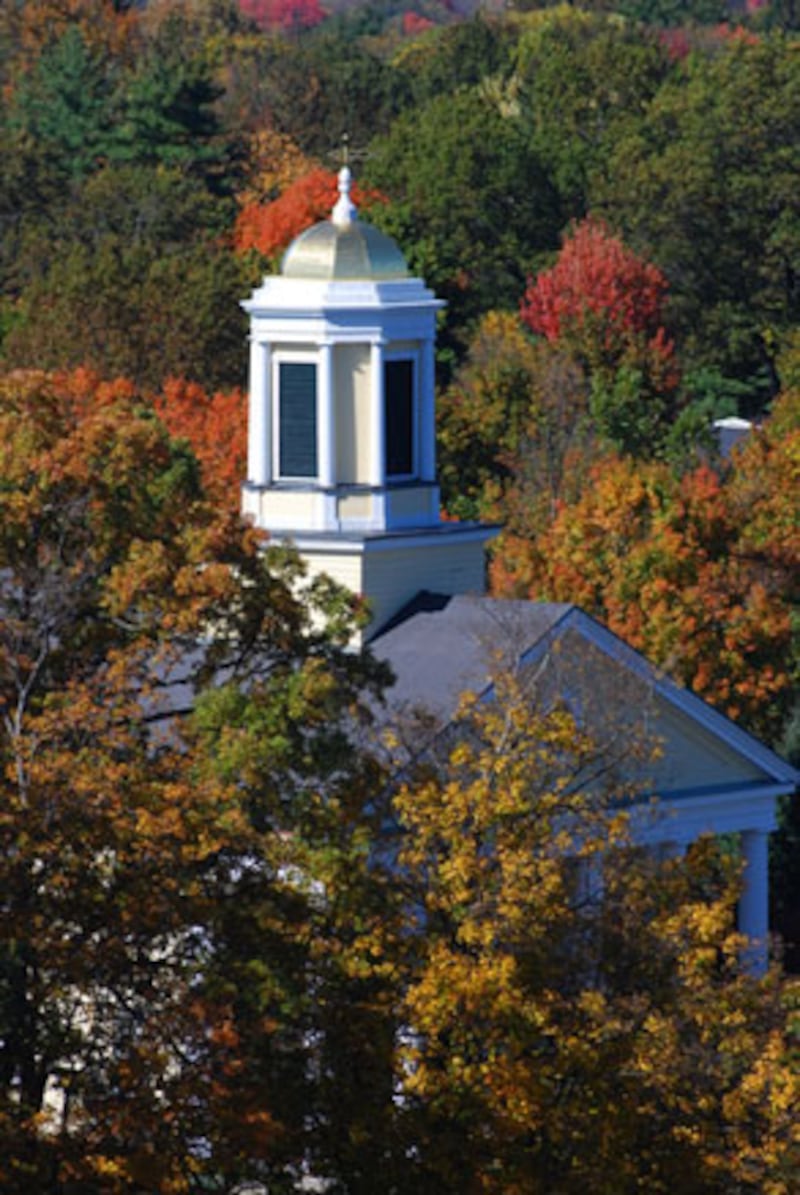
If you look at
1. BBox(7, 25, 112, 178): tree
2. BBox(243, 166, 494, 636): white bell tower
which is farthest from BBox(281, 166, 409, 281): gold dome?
BBox(7, 25, 112, 178): tree

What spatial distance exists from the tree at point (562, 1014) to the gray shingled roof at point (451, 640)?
8.35 meters

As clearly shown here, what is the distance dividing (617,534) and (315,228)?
10424mm

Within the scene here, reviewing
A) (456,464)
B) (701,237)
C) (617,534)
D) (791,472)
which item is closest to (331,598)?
(617,534)

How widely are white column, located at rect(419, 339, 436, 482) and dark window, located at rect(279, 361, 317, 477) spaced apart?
1.38m

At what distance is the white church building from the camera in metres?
55.3

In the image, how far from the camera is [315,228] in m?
57.8

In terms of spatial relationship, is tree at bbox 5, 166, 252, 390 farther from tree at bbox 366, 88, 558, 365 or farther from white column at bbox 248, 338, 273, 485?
white column at bbox 248, 338, 273, 485

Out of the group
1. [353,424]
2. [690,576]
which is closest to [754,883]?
[353,424]

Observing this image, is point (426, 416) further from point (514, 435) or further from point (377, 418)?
point (514, 435)

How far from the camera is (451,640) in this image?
5462 centimetres

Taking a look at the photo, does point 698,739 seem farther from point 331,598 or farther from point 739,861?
point 331,598

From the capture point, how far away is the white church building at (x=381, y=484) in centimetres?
5528

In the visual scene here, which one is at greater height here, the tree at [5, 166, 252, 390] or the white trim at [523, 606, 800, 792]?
the tree at [5, 166, 252, 390]

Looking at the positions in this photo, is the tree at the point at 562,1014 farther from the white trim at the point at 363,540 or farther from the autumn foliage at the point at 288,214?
the autumn foliage at the point at 288,214
